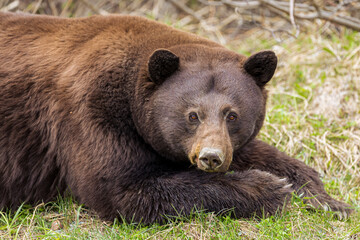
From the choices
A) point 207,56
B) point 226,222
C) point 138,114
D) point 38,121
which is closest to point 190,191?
point 226,222

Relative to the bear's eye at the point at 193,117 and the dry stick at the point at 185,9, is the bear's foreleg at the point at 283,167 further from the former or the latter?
the dry stick at the point at 185,9

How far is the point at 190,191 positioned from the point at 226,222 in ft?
1.39

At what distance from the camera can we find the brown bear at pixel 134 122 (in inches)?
179

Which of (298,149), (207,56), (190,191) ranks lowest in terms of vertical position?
(298,149)

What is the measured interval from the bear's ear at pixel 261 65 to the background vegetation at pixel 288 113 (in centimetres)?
128

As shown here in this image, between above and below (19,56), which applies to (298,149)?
below

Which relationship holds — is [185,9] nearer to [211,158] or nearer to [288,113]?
[288,113]

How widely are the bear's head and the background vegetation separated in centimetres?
74

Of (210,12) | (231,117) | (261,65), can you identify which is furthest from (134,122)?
(210,12)

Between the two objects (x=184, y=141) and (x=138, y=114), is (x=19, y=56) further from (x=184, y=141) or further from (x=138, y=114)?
(x=184, y=141)

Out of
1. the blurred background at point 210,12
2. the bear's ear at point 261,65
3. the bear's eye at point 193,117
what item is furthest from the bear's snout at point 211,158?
the blurred background at point 210,12

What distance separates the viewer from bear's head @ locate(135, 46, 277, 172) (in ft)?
14.7

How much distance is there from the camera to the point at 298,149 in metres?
6.63

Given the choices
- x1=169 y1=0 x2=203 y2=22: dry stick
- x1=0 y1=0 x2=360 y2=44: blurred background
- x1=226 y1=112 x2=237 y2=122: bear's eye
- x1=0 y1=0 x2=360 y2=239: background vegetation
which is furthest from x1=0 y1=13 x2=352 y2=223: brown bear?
x1=169 y1=0 x2=203 y2=22: dry stick
